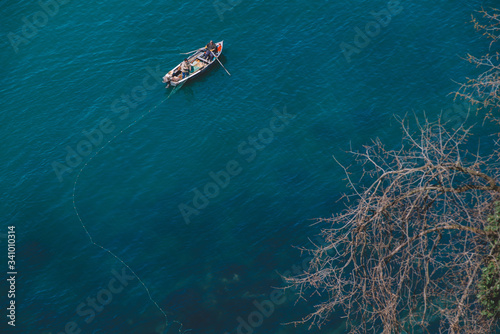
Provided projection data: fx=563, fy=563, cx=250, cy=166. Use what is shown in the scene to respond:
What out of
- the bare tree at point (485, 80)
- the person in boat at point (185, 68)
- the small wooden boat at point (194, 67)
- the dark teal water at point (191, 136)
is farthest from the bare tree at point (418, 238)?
the person in boat at point (185, 68)

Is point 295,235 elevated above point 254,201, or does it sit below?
below

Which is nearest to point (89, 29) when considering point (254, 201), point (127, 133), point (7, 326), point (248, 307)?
point (127, 133)

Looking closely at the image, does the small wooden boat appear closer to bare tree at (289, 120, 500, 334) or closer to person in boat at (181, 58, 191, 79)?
person in boat at (181, 58, 191, 79)

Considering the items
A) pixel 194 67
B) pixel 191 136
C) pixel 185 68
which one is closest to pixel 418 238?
pixel 191 136

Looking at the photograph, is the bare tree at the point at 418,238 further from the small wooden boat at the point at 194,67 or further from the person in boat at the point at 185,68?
the person in boat at the point at 185,68

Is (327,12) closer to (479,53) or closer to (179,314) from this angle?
(479,53)

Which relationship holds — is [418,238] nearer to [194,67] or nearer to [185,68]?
[185,68]

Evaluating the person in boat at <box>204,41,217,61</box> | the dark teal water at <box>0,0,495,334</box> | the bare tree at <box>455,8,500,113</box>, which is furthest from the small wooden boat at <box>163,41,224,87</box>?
the bare tree at <box>455,8,500,113</box>

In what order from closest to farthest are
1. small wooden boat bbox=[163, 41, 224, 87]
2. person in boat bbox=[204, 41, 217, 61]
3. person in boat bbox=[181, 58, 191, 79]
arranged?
1. small wooden boat bbox=[163, 41, 224, 87]
2. person in boat bbox=[181, 58, 191, 79]
3. person in boat bbox=[204, 41, 217, 61]
